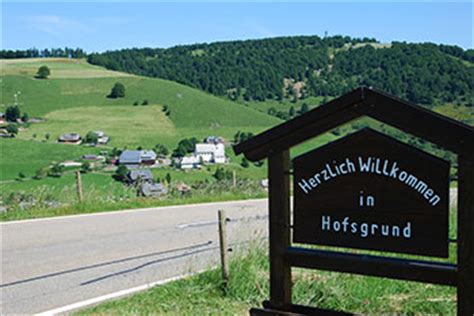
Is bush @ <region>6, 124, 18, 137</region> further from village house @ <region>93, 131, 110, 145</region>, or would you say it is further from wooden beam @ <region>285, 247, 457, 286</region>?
wooden beam @ <region>285, 247, 457, 286</region>

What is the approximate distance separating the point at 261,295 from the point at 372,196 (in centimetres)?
265

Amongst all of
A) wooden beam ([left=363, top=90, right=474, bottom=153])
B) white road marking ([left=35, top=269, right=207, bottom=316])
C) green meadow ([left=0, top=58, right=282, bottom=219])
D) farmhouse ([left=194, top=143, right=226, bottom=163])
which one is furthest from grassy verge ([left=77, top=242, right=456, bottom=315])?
farmhouse ([left=194, top=143, right=226, bottom=163])

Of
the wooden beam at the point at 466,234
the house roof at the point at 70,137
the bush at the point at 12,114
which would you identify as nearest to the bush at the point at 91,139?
the house roof at the point at 70,137

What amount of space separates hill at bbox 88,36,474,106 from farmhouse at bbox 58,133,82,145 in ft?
128

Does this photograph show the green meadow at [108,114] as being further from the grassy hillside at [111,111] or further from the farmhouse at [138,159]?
the farmhouse at [138,159]

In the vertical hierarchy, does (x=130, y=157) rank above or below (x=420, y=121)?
below

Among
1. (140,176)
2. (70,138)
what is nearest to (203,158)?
(70,138)

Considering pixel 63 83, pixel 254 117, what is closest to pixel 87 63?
pixel 63 83

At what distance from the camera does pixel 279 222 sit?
463 centimetres

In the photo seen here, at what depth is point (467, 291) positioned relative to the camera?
13.1 feet

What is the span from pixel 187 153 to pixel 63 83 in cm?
4490

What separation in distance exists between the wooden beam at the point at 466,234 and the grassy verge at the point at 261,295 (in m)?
2.00

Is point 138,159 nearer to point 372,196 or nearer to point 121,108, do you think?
point 121,108

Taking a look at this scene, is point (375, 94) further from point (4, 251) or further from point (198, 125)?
point (198, 125)
